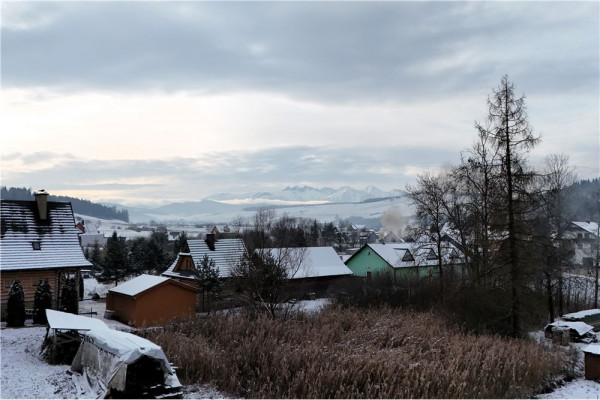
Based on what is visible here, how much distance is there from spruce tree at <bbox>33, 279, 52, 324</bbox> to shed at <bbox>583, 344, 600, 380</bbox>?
23.6m

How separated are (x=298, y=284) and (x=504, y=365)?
24.9m

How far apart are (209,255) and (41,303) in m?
13.5

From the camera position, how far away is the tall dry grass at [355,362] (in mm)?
11789

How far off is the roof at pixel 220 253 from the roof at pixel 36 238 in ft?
31.2

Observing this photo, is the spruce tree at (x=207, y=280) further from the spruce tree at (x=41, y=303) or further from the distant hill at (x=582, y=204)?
the distant hill at (x=582, y=204)

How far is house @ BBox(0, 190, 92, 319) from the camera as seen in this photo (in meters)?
23.4

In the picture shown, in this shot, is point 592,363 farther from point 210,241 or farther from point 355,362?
point 210,241

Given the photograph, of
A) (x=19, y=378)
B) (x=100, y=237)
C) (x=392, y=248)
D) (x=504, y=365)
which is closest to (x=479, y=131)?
(x=504, y=365)

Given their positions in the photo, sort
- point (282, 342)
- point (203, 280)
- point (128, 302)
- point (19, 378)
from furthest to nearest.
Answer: point (203, 280) → point (128, 302) → point (282, 342) → point (19, 378)

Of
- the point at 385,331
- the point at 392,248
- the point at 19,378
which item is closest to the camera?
the point at 19,378

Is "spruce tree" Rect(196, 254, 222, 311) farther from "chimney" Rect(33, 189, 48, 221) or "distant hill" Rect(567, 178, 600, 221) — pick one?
"distant hill" Rect(567, 178, 600, 221)

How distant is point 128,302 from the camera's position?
2633 cm

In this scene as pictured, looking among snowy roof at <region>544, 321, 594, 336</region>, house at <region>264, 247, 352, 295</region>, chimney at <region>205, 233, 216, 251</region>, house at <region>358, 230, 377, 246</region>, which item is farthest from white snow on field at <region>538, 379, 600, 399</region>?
house at <region>358, 230, 377, 246</region>

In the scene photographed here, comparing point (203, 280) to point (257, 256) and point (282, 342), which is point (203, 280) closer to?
point (257, 256)
